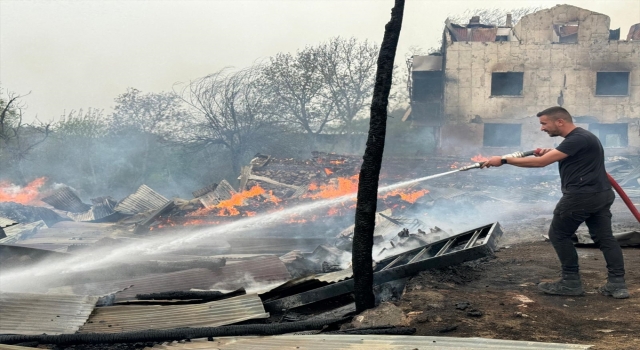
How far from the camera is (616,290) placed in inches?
188

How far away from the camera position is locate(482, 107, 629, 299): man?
15.8 ft

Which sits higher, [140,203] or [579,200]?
[579,200]

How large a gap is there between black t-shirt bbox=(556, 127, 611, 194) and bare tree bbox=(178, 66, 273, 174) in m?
22.8

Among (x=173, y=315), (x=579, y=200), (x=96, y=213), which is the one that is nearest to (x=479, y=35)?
(x=96, y=213)

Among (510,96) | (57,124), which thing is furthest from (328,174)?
(57,124)

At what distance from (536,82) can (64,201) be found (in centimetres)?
2336

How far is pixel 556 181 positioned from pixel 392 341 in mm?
18230

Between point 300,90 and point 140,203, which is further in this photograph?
point 300,90

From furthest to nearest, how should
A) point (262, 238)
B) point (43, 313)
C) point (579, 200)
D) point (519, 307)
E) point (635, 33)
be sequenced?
point (635, 33), point (262, 238), point (579, 200), point (43, 313), point (519, 307)

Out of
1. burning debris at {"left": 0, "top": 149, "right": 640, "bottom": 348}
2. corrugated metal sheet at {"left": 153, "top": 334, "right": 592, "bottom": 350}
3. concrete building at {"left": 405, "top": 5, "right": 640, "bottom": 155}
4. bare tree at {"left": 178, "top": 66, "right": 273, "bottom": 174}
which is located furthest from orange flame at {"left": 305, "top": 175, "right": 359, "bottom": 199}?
corrugated metal sheet at {"left": 153, "top": 334, "right": 592, "bottom": 350}

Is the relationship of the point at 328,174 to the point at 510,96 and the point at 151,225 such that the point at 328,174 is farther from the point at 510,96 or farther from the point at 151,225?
the point at 510,96

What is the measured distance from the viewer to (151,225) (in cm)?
1559

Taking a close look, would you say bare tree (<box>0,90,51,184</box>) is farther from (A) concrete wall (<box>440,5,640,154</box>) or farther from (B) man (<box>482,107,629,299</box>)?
(B) man (<box>482,107,629,299</box>)

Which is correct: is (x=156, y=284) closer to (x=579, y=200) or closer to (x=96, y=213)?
(x=579, y=200)
